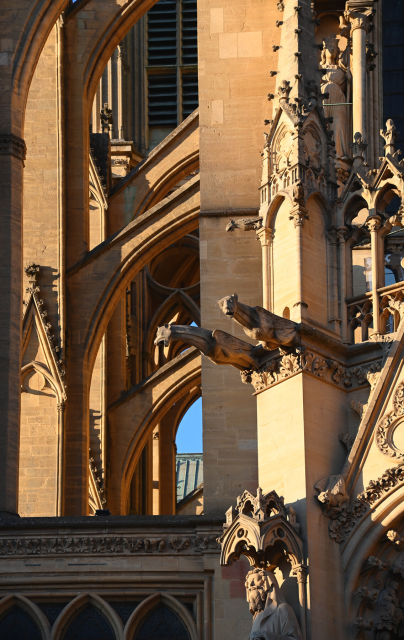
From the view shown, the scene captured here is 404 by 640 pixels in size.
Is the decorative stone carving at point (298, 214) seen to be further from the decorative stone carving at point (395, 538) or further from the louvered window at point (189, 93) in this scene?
the louvered window at point (189, 93)

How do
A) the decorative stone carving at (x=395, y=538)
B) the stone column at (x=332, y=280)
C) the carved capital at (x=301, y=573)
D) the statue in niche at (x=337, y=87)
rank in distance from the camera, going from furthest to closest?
the statue in niche at (x=337, y=87), the stone column at (x=332, y=280), the decorative stone carving at (x=395, y=538), the carved capital at (x=301, y=573)

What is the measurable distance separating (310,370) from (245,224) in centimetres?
217

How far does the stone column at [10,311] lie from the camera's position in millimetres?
14781

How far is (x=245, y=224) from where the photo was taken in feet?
45.2

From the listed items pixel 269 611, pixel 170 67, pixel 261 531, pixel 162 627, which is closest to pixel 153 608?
pixel 162 627

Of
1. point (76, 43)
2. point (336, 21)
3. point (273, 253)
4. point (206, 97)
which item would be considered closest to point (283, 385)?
point (273, 253)

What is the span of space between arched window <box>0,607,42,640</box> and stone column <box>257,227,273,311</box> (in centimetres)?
342

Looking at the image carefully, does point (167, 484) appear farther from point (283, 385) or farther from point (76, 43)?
point (283, 385)

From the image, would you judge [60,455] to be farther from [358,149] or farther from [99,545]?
[358,149]

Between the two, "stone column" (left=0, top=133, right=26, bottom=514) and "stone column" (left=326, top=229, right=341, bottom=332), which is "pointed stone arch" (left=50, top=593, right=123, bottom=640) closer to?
"stone column" (left=0, top=133, right=26, bottom=514)

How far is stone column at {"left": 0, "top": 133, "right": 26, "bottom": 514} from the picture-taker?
1478 cm

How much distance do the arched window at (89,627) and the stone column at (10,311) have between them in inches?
52.0

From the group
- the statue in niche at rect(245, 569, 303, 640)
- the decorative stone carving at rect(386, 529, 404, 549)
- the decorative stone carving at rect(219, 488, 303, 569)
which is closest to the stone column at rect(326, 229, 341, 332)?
the decorative stone carving at rect(219, 488, 303, 569)

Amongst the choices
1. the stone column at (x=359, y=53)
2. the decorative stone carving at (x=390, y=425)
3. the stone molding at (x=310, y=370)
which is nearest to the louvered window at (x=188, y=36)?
the stone column at (x=359, y=53)
